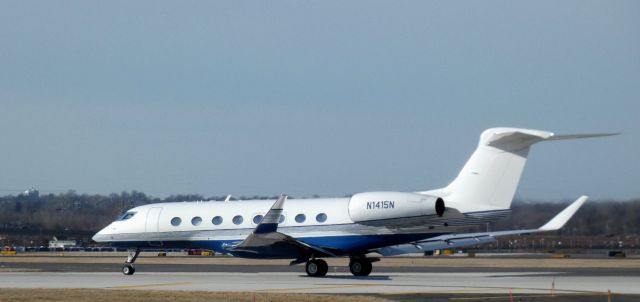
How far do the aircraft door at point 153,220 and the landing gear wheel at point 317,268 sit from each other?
637 centimetres

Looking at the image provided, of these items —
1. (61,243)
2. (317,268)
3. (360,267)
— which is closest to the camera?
(317,268)

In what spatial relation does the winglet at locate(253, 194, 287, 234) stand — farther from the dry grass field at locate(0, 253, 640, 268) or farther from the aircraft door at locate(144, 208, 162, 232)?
the dry grass field at locate(0, 253, 640, 268)

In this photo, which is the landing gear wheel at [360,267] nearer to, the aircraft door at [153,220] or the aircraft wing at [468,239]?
the aircraft wing at [468,239]

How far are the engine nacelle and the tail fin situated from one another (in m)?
0.98

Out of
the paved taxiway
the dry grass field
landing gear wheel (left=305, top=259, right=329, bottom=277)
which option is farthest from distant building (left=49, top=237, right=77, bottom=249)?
landing gear wheel (left=305, top=259, right=329, bottom=277)

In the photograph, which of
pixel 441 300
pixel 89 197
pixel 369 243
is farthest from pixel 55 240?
pixel 441 300

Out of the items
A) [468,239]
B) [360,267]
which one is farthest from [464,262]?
[360,267]

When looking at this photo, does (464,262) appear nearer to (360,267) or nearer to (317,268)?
(360,267)

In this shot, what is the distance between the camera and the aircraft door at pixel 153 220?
35375 mm

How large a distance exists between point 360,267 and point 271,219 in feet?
14.4

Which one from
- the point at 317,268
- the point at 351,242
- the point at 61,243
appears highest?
the point at 61,243

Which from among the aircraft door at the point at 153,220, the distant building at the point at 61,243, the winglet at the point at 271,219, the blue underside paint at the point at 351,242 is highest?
the distant building at the point at 61,243

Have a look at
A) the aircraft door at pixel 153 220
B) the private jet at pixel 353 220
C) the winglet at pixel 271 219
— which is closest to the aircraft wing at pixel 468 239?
the private jet at pixel 353 220

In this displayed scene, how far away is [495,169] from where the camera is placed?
30.1m
